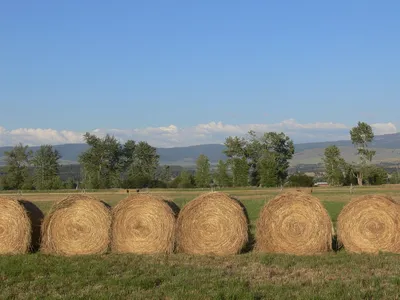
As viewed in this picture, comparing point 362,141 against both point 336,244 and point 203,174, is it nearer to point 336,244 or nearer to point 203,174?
point 203,174

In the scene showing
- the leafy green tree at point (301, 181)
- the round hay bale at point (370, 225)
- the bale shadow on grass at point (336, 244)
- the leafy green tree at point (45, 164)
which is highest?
the leafy green tree at point (45, 164)

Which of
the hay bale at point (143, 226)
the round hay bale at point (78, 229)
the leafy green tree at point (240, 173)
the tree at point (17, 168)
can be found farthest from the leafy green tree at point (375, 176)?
the round hay bale at point (78, 229)

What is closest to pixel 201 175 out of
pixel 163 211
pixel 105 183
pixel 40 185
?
pixel 105 183

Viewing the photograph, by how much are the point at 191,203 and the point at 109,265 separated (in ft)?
9.93

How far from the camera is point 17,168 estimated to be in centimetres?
9544

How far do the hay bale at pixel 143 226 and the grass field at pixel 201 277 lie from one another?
27.8 inches

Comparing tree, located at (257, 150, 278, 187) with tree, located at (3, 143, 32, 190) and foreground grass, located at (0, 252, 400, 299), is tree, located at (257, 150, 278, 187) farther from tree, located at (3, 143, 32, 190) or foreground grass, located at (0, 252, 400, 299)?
foreground grass, located at (0, 252, 400, 299)

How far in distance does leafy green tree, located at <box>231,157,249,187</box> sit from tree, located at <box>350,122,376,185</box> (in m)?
18.1

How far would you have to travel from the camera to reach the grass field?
30.2 ft

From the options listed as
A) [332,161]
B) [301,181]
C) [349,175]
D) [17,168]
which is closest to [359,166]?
[349,175]

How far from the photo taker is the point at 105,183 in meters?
88.4

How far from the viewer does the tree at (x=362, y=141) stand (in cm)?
8925

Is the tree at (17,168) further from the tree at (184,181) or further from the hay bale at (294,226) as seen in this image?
the hay bale at (294,226)

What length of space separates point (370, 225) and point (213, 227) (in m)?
3.96
